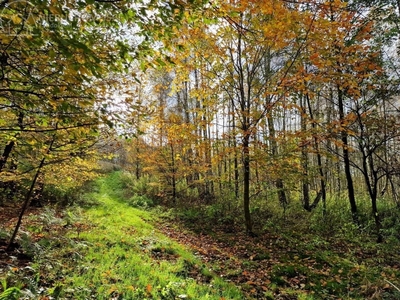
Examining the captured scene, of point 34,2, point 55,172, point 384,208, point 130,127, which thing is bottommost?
point 384,208

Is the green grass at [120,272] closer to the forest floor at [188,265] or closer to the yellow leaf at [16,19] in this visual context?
the forest floor at [188,265]

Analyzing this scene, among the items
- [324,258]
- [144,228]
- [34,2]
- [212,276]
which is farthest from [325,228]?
[34,2]

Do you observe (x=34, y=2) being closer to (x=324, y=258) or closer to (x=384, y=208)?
(x=324, y=258)

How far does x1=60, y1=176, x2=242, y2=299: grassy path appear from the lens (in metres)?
3.70

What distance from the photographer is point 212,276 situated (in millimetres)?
5070

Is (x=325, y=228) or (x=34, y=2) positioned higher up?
(x=34, y=2)

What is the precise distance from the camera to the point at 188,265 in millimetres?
5453

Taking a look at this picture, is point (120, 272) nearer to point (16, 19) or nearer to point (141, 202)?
point (16, 19)

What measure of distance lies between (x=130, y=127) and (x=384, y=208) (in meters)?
10.8

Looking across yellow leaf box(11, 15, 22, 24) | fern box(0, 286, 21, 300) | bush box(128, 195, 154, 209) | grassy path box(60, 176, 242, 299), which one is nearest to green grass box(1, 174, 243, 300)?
grassy path box(60, 176, 242, 299)

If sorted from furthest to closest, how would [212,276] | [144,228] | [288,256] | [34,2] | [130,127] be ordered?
[144,228]
[288,256]
[212,276]
[130,127]
[34,2]

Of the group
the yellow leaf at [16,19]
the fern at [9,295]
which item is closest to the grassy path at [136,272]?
the fern at [9,295]

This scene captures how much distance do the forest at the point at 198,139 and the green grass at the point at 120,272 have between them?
0.12 ft

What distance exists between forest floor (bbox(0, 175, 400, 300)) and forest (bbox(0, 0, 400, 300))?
37 millimetres
